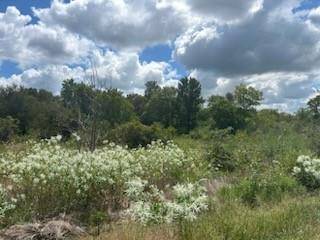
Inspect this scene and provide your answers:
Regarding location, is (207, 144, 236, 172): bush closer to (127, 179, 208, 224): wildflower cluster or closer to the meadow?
the meadow

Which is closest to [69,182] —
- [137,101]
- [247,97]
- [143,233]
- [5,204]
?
[5,204]

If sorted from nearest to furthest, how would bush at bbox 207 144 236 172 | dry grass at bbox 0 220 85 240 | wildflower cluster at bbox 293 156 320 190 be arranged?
dry grass at bbox 0 220 85 240
wildflower cluster at bbox 293 156 320 190
bush at bbox 207 144 236 172

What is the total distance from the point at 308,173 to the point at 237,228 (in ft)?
19.8

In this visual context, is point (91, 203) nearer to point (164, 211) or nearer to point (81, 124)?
point (164, 211)

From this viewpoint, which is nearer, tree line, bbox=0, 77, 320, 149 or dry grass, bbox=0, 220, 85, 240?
dry grass, bbox=0, 220, 85, 240

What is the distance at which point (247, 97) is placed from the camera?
62.2m

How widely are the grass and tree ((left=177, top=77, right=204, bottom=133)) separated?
5243cm

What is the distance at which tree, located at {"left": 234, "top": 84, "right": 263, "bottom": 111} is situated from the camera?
61844 millimetres

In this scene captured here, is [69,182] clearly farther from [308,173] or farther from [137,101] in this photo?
[137,101]

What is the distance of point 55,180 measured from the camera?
9977 millimetres

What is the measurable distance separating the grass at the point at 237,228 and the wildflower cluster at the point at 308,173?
3815 mm

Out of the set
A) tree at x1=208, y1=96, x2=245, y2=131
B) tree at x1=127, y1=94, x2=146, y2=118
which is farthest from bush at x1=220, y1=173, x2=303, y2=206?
tree at x1=127, y1=94, x2=146, y2=118

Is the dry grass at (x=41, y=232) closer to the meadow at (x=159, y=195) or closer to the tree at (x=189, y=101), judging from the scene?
the meadow at (x=159, y=195)

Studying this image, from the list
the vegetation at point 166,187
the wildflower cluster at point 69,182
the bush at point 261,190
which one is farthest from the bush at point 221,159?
the wildflower cluster at point 69,182
